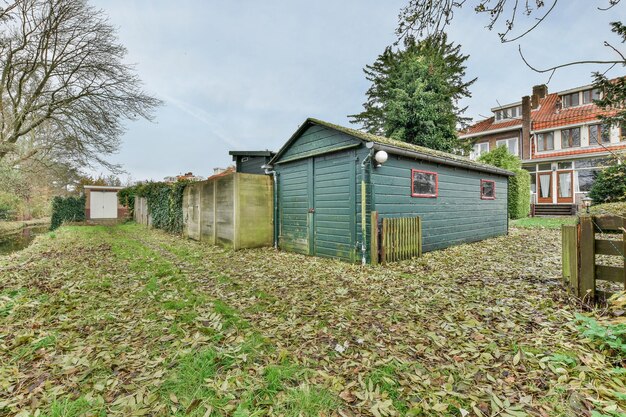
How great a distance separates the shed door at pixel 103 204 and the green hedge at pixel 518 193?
30.4 m

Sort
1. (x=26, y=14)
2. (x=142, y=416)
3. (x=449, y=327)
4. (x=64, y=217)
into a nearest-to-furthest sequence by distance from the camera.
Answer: (x=142, y=416) → (x=449, y=327) → (x=26, y=14) → (x=64, y=217)

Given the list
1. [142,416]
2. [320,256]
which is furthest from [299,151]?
[142,416]

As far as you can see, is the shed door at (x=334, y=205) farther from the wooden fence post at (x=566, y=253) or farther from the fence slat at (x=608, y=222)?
the fence slat at (x=608, y=222)

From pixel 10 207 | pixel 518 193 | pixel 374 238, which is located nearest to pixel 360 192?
pixel 374 238

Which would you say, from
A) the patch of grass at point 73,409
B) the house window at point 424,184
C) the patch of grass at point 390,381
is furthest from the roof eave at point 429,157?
the patch of grass at point 73,409

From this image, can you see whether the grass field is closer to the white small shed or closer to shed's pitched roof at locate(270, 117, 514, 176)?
shed's pitched roof at locate(270, 117, 514, 176)

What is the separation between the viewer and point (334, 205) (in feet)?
23.5

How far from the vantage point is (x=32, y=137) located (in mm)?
13656

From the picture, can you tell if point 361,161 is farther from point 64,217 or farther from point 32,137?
point 64,217

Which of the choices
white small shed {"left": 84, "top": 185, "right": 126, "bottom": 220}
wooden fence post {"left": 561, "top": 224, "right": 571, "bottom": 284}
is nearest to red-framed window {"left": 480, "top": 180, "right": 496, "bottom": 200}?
wooden fence post {"left": 561, "top": 224, "right": 571, "bottom": 284}

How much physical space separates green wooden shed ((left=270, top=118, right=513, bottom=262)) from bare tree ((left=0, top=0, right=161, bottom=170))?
27.6 feet

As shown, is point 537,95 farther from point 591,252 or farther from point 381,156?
point 591,252

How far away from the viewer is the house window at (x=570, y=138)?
18078 millimetres

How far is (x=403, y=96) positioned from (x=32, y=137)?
19.1 meters
